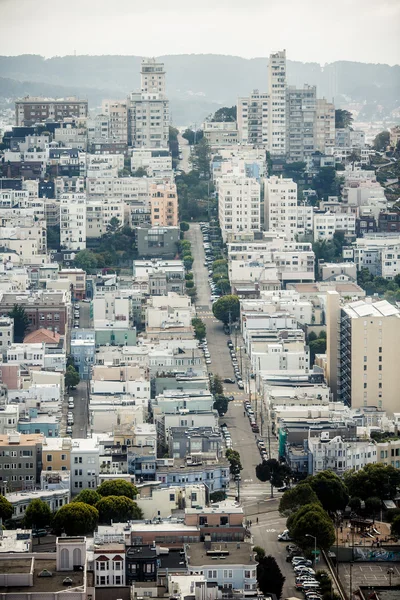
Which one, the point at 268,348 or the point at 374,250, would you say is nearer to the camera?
the point at 268,348

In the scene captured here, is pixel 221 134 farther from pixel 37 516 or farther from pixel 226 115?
pixel 37 516

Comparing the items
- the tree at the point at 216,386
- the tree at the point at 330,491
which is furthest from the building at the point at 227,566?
the tree at the point at 216,386

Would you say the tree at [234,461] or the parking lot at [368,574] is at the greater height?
the tree at [234,461]

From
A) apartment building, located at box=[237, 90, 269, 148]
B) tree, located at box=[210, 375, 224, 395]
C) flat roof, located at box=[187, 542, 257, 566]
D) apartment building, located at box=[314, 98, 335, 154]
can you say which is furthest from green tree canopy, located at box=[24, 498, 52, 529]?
apartment building, located at box=[314, 98, 335, 154]

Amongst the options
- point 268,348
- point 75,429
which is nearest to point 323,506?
point 75,429

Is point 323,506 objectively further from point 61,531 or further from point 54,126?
point 54,126

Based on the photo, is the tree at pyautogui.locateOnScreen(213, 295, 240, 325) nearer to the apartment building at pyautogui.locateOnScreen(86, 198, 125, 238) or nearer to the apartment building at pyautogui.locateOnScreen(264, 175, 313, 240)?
the apartment building at pyautogui.locateOnScreen(86, 198, 125, 238)

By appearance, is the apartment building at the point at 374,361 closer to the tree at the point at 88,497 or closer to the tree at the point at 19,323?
the tree at the point at 19,323
